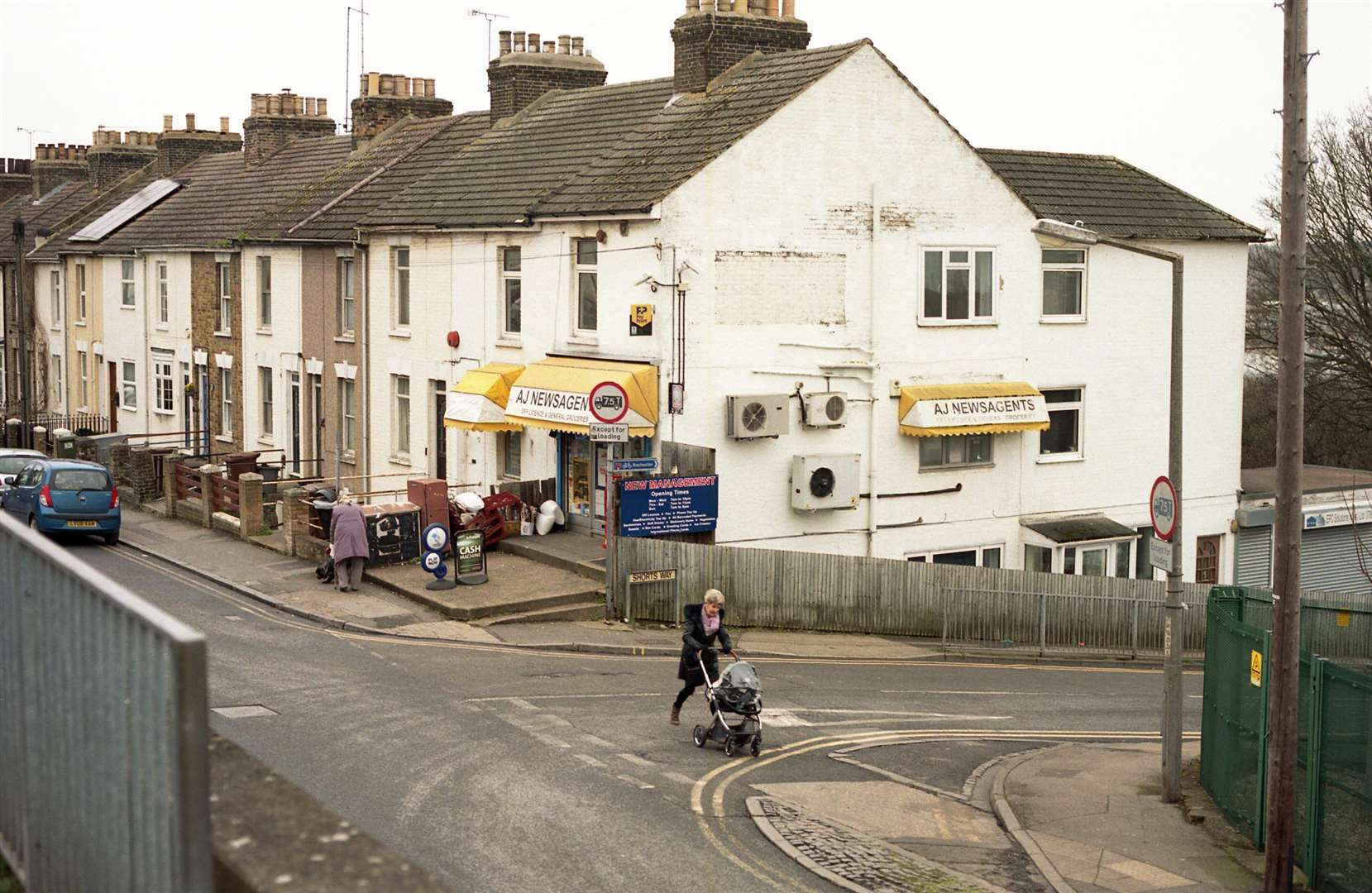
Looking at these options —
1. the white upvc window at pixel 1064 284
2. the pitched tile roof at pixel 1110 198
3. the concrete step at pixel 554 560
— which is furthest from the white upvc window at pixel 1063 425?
the concrete step at pixel 554 560

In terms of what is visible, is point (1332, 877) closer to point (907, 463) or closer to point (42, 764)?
point (42, 764)

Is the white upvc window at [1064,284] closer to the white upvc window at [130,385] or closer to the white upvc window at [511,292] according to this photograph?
the white upvc window at [511,292]

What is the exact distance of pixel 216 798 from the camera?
4.49m

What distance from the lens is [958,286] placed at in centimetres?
3123

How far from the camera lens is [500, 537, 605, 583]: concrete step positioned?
2739cm

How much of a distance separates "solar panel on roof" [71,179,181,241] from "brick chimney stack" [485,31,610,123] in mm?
17546

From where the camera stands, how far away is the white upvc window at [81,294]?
5250 cm

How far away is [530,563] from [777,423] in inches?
205

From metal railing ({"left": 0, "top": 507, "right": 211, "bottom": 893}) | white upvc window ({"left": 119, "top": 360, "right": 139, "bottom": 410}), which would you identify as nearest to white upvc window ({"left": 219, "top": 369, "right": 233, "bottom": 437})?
white upvc window ({"left": 119, "top": 360, "right": 139, "bottom": 410})

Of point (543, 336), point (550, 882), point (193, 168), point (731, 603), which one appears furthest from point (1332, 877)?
point (193, 168)

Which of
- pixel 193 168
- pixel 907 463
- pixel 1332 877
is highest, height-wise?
pixel 193 168

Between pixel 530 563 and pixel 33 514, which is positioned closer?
pixel 530 563

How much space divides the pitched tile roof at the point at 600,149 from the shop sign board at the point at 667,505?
15.9 ft

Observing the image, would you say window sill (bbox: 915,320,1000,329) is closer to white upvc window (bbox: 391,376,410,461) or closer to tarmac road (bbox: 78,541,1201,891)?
tarmac road (bbox: 78,541,1201,891)
